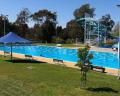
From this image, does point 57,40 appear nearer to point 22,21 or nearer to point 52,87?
point 22,21

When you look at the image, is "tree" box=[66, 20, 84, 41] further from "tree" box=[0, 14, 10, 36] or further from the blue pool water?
the blue pool water

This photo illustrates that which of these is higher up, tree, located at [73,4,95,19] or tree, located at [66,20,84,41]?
tree, located at [73,4,95,19]

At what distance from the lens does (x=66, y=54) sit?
3281 centimetres

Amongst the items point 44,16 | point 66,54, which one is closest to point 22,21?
point 44,16

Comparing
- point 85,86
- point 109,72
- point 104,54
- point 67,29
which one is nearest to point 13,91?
point 85,86

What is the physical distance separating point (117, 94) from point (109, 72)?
9224mm

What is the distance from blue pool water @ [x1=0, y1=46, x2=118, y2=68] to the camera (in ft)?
84.4

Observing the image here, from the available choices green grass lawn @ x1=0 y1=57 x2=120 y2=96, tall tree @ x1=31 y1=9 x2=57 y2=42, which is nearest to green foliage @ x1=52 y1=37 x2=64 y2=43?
tall tree @ x1=31 y1=9 x2=57 y2=42

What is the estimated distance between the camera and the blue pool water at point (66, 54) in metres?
25.7

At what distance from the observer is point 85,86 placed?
1558cm

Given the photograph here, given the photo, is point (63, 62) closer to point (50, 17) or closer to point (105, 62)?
point (105, 62)

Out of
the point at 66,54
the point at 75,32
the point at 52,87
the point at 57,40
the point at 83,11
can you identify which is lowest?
the point at 52,87

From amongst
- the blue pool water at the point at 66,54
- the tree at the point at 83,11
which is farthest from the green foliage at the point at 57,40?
the blue pool water at the point at 66,54

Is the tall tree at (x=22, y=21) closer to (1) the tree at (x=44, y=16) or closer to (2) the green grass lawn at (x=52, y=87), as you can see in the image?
(1) the tree at (x=44, y=16)
